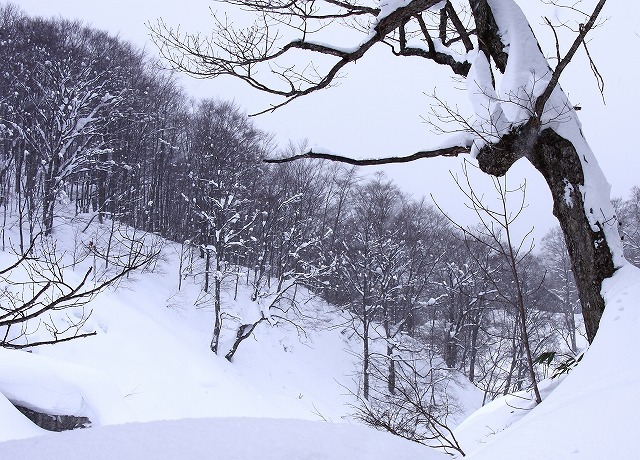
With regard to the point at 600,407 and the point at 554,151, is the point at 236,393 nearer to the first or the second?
the point at 554,151

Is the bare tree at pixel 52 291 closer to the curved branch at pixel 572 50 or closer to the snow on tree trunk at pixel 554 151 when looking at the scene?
the snow on tree trunk at pixel 554 151

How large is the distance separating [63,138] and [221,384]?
42.3 ft

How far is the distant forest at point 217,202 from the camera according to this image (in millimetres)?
20141

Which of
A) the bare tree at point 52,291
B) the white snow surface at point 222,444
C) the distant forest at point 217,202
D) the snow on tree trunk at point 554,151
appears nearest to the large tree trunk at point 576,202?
the snow on tree trunk at point 554,151

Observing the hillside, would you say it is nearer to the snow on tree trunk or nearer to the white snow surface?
the white snow surface

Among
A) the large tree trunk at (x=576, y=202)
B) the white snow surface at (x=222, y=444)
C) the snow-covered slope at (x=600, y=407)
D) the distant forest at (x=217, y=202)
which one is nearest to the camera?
the snow-covered slope at (x=600, y=407)

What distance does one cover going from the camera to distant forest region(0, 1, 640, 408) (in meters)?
20.1

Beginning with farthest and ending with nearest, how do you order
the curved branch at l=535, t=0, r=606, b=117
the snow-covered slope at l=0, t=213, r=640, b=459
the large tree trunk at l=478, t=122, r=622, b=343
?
the large tree trunk at l=478, t=122, r=622, b=343 < the curved branch at l=535, t=0, r=606, b=117 < the snow-covered slope at l=0, t=213, r=640, b=459

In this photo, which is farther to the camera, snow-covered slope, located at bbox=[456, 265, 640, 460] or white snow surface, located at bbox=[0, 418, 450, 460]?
white snow surface, located at bbox=[0, 418, 450, 460]

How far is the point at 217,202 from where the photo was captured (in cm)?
1953

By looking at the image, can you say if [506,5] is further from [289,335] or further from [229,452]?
[289,335]

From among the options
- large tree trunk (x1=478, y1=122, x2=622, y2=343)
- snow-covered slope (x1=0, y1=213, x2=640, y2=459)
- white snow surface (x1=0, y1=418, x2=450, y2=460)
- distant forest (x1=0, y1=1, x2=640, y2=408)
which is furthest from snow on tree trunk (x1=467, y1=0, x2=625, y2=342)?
distant forest (x1=0, y1=1, x2=640, y2=408)

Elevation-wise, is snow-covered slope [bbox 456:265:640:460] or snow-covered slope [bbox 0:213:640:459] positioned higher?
snow-covered slope [bbox 456:265:640:460]

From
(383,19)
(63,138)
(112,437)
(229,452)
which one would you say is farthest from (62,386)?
(63,138)
